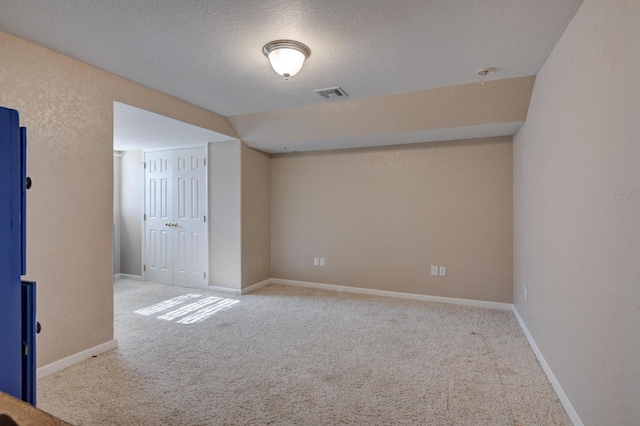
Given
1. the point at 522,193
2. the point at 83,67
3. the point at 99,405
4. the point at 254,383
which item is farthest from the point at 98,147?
the point at 522,193

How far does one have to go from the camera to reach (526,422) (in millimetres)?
1936

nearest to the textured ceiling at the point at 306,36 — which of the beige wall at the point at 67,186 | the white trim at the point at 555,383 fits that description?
the beige wall at the point at 67,186

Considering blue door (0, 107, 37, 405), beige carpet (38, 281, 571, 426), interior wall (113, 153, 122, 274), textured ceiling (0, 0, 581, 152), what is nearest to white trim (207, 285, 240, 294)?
beige carpet (38, 281, 571, 426)

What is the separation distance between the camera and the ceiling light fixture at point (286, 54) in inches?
90.5

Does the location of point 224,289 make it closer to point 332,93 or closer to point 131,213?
point 131,213

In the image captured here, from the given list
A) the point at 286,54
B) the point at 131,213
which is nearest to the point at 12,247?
the point at 286,54

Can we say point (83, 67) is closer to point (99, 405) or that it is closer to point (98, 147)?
point (98, 147)

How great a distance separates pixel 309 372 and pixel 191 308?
215 cm

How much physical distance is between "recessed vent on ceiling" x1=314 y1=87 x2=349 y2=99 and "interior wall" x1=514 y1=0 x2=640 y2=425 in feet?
5.50

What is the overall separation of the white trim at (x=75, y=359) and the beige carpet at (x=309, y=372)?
57 millimetres

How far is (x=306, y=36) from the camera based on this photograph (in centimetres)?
221

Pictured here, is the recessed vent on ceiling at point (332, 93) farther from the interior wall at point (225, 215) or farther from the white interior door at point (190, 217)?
the white interior door at point (190, 217)

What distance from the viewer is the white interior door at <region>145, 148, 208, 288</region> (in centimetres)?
496

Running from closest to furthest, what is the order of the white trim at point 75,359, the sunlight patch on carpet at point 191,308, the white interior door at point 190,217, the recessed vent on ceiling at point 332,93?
the white trim at point 75,359 < the recessed vent on ceiling at point 332,93 < the sunlight patch on carpet at point 191,308 < the white interior door at point 190,217
